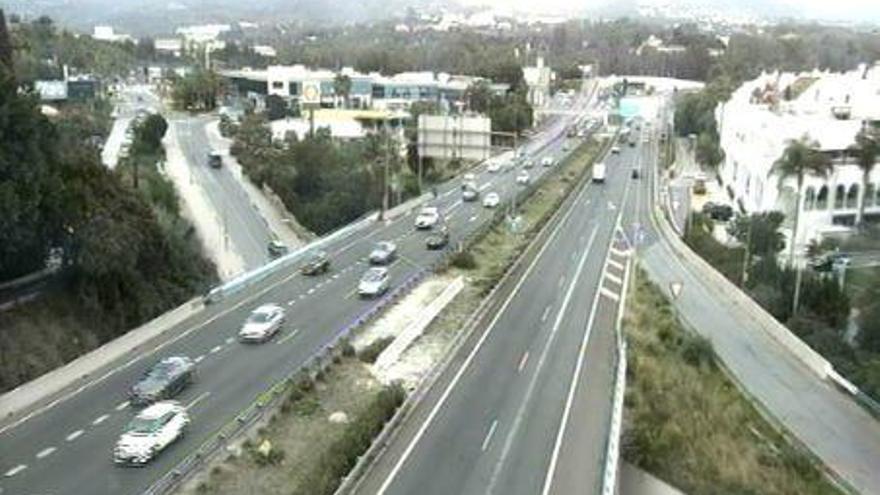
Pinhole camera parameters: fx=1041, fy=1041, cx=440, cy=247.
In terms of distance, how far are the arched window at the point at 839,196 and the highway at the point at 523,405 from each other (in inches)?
1625

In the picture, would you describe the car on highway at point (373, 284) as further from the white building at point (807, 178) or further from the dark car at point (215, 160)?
the dark car at point (215, 160)

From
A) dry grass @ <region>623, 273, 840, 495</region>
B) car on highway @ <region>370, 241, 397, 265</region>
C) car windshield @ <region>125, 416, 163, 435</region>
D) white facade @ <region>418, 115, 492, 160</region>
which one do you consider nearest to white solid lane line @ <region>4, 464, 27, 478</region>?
car windshield @ <region>125, 416, 163, 435</region>

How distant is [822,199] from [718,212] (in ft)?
30.5

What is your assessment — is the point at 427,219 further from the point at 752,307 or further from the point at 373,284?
the point at 752,307

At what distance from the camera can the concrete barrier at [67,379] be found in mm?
34312

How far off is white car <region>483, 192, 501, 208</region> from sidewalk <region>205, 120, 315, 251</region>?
15.1 meters

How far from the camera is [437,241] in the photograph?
67.5 meters

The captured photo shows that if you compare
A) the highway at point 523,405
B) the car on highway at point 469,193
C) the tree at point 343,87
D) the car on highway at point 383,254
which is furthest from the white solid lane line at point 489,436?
the tree at point 343,87

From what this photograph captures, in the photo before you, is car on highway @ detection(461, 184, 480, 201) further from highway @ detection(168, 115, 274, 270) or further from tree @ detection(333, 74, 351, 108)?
tree @ detection(333, 74, 351, 108)

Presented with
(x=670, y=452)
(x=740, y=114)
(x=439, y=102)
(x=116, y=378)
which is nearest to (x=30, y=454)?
(x=116, y=378)

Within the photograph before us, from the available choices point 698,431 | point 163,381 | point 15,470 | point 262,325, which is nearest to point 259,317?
point 262,325

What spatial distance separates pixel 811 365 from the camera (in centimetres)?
5022

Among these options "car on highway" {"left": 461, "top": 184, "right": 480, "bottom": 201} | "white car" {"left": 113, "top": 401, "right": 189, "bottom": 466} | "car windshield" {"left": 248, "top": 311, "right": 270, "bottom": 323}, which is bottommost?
"car on highway" {"left": 461, "top": 184, "right": 480, "bottom": 201}

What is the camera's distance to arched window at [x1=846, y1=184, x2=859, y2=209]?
316 ft
